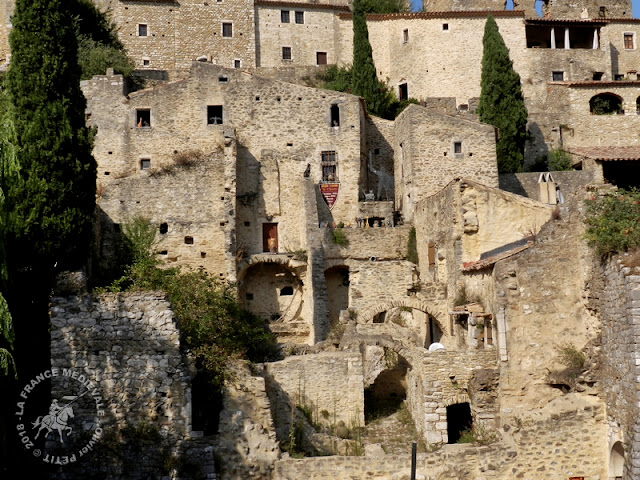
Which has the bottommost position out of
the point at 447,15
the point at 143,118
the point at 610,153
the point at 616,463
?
the point at 616,463

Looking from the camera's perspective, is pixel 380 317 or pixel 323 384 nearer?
pixel 323 384

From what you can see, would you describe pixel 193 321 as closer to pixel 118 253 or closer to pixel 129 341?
pixel 129 341

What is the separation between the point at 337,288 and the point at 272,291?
8.93 feet

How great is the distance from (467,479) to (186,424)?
242 inches

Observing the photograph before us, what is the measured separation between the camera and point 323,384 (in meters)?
19.6

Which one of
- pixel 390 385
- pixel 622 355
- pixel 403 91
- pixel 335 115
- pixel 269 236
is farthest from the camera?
pixel 403 91

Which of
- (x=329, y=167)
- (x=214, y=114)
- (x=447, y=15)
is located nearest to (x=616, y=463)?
(x=329, y=167)

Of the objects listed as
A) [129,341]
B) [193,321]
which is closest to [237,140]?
[193,321]

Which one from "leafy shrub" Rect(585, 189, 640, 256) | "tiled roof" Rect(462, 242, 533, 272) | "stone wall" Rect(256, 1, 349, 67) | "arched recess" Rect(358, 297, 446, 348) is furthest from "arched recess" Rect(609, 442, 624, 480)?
"stone wall" Rect(256, 1, 349, 67)

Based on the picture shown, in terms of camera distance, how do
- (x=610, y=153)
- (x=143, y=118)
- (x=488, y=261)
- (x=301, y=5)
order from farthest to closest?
1. (x=301, y=5)
2. (x=610, y=153)
3. (x=143, y=118)
4. (x=488, y=261)

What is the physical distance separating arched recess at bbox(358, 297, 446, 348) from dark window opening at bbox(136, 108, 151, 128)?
41.9 feet
